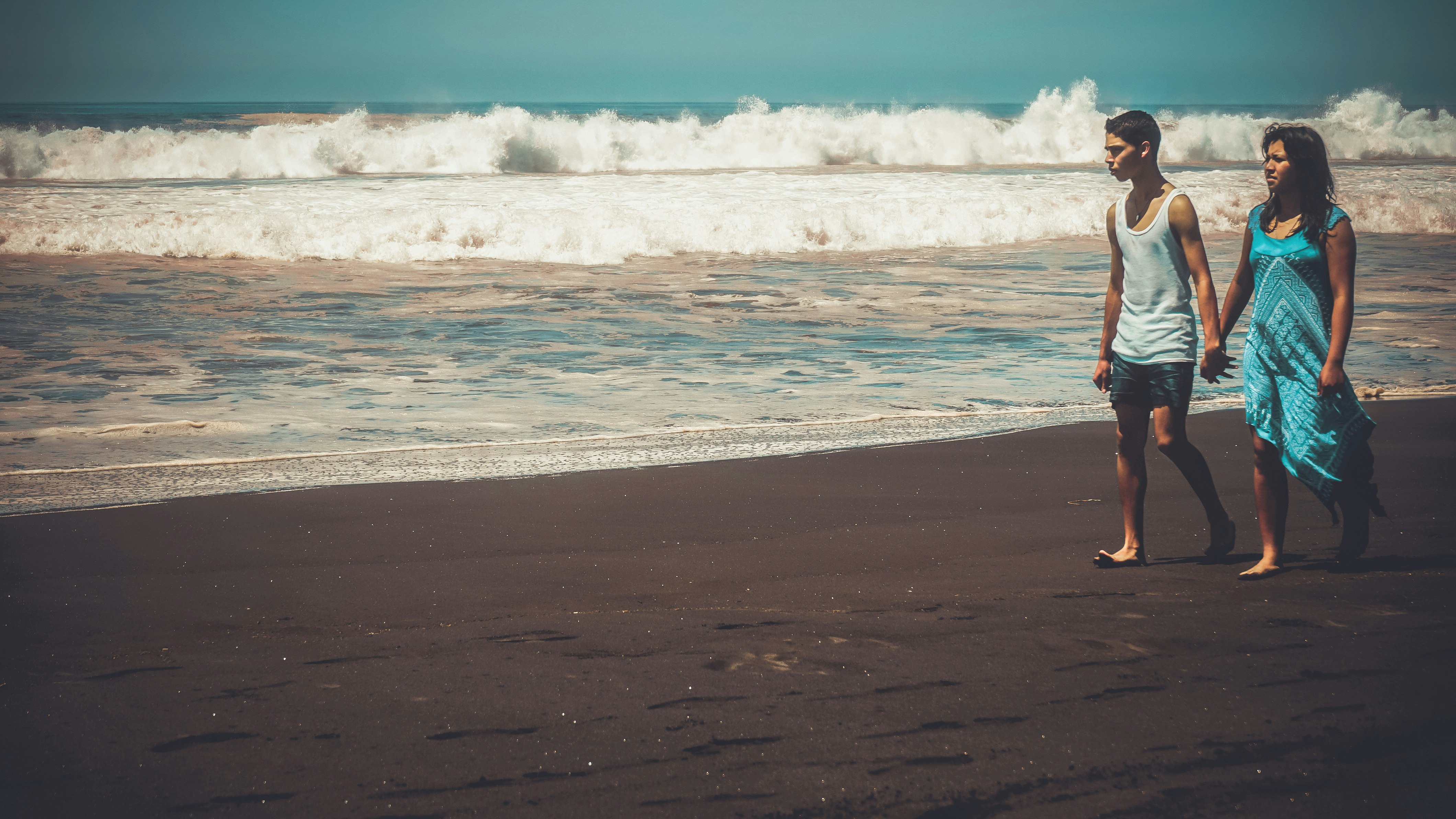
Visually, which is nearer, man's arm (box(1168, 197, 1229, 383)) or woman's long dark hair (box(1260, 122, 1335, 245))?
woman's long dark hair (box(1260, 122, 1335, 245))

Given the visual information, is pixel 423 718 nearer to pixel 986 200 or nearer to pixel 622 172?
pixel 986 200

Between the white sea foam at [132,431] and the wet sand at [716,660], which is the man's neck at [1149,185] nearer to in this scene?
the wet sand at [716,660]

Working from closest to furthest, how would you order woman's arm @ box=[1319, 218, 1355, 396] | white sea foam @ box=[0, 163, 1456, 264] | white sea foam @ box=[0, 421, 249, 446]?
1. woman's arm @ box=[1319, 218, 1355, 396]
2. white sea foam @ box=[0, 421, 249, 446]
3. white sea foam @ box=[0, 163, 1456, 264]

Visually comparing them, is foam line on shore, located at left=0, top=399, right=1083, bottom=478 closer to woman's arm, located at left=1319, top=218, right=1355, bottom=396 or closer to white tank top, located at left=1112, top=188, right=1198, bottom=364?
white tank top, located at left=1112, top=188, right=1198, bottom=364

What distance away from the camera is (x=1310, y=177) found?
331 centimetres

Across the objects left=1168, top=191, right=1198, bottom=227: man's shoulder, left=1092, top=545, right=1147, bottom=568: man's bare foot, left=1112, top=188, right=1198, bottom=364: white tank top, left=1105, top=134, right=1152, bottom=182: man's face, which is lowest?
left=1092, top=545, right=1147, bottom=568: man's bare foot

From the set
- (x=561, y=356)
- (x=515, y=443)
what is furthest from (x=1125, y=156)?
(x=561, y=356)

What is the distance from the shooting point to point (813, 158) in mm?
38906

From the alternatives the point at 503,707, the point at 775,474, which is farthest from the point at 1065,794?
the point at 775,474

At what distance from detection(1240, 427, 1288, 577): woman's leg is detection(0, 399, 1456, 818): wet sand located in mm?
91

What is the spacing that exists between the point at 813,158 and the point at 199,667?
3770 cm

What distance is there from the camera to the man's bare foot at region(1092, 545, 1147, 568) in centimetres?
371

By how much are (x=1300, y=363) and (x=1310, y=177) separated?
603mm

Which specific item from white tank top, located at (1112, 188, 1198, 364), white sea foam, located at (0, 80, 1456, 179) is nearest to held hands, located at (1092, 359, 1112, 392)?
white tank top, located at (1112, 188, 1198, 364)
